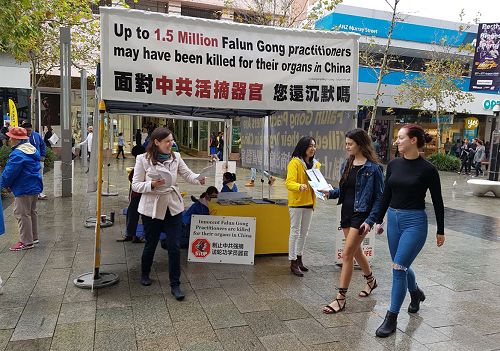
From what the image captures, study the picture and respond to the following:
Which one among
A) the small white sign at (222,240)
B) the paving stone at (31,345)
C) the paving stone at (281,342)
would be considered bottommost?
the paving stone at (31,345)

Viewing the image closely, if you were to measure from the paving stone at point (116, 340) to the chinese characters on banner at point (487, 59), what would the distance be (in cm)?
1608

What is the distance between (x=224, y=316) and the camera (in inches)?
158

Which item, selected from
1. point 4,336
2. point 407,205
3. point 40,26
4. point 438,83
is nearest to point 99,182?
point 4,336

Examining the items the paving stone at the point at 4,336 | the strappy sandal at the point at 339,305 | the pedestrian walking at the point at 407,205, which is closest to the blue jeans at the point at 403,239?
the pedestrian walking at the point at 407,205

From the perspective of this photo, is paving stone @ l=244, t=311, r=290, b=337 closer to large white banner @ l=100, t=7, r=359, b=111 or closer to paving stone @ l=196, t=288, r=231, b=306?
paving stone @ l=196, t=288, r=231, b=306

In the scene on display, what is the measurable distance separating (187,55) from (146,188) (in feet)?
4.96

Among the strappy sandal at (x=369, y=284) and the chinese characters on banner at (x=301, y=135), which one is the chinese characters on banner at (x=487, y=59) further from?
the strappy sandal at (x=369, y=284)

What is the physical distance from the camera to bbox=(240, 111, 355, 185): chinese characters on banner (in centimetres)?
568

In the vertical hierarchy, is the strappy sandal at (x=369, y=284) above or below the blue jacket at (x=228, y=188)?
below

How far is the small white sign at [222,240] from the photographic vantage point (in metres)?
5.51

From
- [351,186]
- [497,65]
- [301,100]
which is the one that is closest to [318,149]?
[301,100]

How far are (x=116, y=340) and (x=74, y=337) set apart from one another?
0.37 metres

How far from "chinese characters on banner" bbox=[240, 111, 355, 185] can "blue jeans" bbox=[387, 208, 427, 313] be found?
199 cm

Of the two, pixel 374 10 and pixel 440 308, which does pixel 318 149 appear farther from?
pixel 374 10
